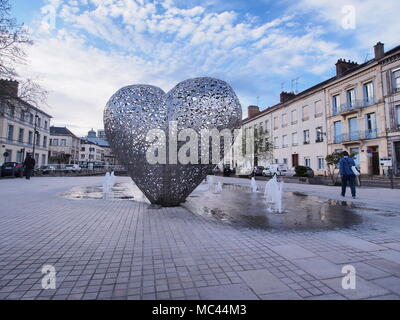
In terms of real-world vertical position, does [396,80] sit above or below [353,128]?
above

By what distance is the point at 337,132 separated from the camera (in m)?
28.0

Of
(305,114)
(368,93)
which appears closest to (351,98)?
(368,93)

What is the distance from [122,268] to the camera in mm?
2744

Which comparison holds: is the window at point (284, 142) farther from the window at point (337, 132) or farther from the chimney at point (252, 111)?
the chimney at point (252, 111)

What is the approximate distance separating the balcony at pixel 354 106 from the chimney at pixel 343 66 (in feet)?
14.0

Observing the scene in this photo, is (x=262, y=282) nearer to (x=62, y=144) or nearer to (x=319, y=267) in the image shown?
(x=319, y=267)

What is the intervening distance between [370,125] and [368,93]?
326 cm

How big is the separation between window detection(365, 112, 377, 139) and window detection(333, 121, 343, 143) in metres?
2.90

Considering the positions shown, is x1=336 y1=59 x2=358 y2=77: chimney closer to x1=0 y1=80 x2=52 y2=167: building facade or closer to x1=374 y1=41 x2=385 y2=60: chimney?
x1=374 y1=41 x2=385 y2=60: chimney

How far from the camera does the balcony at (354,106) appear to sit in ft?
78.9

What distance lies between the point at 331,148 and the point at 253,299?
3016 centimetres

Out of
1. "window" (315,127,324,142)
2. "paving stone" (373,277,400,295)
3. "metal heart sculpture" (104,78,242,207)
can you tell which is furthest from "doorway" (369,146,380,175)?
"paving stone" (373,277,400,295)

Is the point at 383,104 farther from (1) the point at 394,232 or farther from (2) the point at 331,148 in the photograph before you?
(1) the point at 394,232
